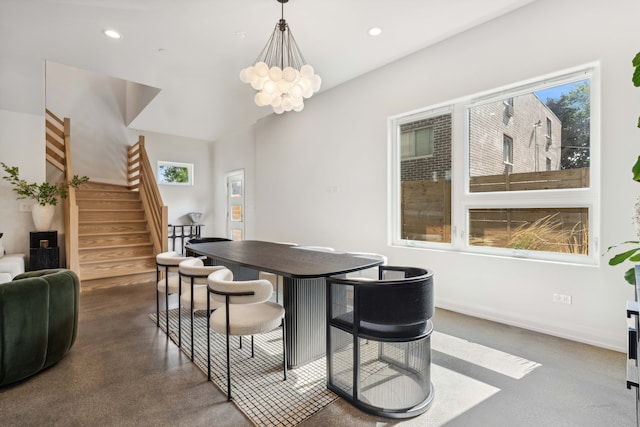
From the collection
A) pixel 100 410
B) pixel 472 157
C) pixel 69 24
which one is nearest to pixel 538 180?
pixel 472 157

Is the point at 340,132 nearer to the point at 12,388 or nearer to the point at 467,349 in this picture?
the point at 467,349

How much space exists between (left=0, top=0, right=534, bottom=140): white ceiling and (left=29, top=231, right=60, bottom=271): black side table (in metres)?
1.85

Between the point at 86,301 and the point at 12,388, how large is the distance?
7.31 feet

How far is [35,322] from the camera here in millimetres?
2145

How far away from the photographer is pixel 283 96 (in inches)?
110

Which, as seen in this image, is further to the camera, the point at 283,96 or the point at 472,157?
→ the point at 472,157

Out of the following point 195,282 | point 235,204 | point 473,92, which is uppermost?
point 473,92

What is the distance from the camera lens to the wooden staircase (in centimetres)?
486

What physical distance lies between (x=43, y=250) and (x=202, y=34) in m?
3.63

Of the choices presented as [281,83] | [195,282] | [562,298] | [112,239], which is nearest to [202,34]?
[281,83]

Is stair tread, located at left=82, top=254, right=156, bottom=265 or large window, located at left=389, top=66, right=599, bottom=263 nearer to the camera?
large window, located at left=389, top=66, right=599, bottom=263

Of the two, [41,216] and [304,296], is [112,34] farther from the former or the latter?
[304,296]

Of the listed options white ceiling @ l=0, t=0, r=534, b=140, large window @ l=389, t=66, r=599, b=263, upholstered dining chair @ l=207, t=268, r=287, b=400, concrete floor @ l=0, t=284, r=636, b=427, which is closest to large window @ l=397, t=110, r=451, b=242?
large window @ l=389, t=66, r=599, b=263

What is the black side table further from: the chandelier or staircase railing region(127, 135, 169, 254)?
the chandelier
